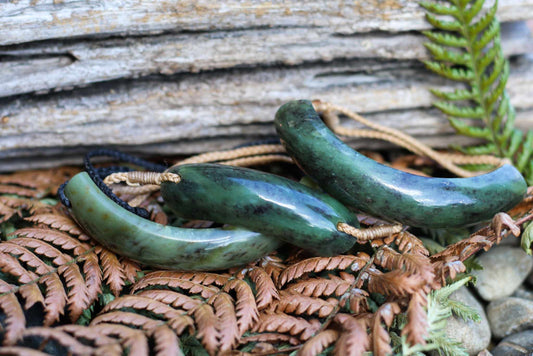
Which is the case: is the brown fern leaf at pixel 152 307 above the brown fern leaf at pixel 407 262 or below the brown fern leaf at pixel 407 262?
below

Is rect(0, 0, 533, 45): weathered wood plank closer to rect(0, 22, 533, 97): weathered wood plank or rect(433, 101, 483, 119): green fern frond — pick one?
rect(0, 22, 533, 97): weathered wood plank

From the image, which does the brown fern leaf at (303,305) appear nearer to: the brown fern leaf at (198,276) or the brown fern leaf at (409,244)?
the brown fern leaf at (198,276)

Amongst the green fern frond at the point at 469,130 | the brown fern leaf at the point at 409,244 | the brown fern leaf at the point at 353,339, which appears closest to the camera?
the brown fern leaf at the point at 353,339

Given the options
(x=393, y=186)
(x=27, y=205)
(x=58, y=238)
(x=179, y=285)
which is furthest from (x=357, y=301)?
(x=27, y=205)

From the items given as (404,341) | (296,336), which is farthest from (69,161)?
(404,341)

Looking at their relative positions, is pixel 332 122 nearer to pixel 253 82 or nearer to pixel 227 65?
pixel 253 82

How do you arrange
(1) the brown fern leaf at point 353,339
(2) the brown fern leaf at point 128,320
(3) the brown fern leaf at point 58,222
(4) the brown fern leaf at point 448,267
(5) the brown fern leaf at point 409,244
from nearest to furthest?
(1) the brown fern leaf at point 353,339, (2) the brown fern leaf at point 128,320, (4) the brown fern leaf at point 448,267, (5) the brown fern leaf at point 409,244, (3) the brown fern leaf at point 58,222

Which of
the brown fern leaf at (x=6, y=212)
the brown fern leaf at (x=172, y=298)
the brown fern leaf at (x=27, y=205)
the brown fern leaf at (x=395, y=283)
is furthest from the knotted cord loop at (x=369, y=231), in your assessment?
the brown fern leaf at (x=6, y=212)
